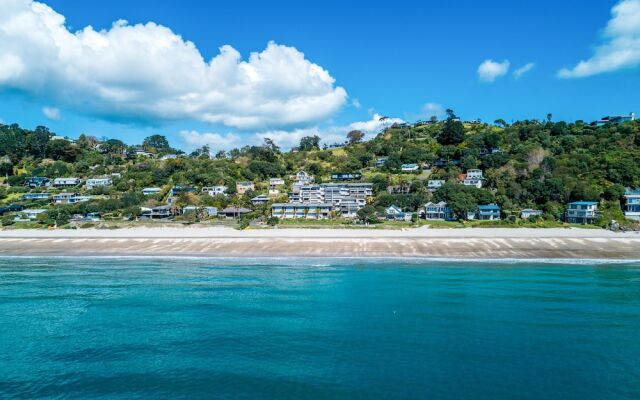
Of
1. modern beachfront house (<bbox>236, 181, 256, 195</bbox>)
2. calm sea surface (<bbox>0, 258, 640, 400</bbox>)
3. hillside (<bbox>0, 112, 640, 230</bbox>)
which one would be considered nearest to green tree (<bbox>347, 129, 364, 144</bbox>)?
hillside (<bbox>0, 112, 640, 230</bbox>)

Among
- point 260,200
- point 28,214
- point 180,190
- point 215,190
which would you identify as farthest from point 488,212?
point 28,214

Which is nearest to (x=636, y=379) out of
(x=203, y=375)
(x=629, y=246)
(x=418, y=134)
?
(x=203, y=375)

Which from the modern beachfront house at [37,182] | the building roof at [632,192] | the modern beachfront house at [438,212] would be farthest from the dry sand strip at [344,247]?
the modern beachfront house at [37,182]

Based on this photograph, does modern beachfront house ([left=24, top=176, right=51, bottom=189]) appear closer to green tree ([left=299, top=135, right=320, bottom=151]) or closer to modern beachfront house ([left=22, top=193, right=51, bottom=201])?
modern beachfront house ([left=22, top=193, right=51, bottom=201])

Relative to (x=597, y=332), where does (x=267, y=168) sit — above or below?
above

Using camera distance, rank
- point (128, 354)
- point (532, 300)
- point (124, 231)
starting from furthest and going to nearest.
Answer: point (124, 231) < point (532, 300) < point (128, 354)

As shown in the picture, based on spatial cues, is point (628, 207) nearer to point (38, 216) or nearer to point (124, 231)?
point (124, 231)
